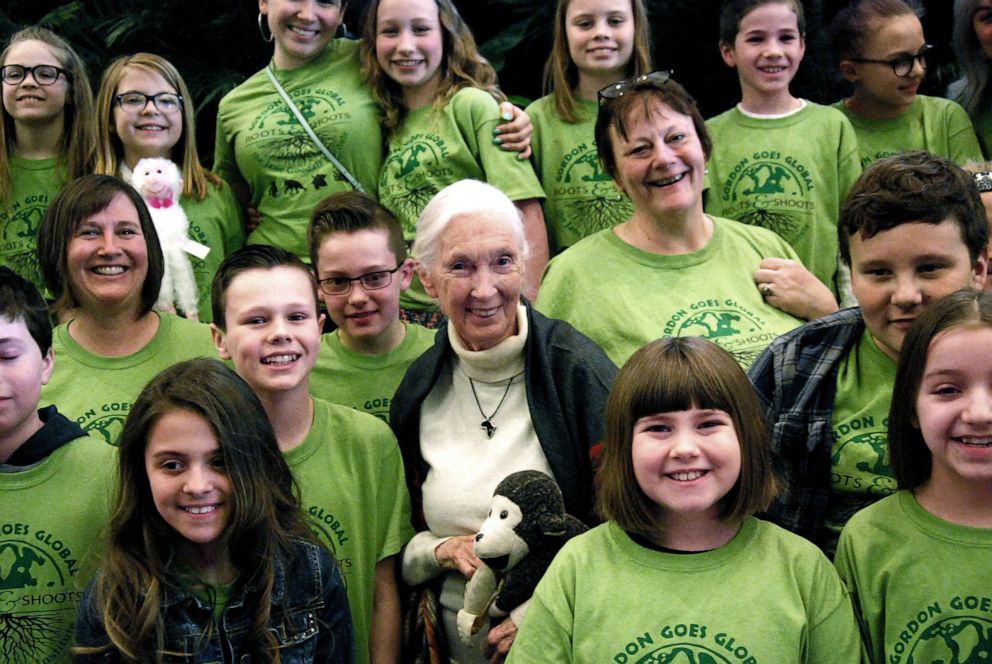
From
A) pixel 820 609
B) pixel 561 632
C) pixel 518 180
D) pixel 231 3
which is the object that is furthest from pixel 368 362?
pixel 231 3

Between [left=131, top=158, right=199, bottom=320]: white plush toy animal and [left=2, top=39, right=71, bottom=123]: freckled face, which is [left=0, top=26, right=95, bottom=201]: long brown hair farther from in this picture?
[left=131, top=158, right=199, bottom=320]: white plush toy animal

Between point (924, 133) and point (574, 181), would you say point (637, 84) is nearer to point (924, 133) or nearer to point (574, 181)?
point (574, 181)

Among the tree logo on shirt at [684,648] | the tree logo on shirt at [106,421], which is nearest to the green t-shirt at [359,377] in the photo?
the tree logo on shirt at [106,421]

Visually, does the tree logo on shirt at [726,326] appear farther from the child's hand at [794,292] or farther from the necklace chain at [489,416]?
the necklace chain at [489,416]

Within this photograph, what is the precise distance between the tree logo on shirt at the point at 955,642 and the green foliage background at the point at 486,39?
3.08 metres

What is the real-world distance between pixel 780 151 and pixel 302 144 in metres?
1.59

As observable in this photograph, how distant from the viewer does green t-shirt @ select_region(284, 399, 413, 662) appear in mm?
3406

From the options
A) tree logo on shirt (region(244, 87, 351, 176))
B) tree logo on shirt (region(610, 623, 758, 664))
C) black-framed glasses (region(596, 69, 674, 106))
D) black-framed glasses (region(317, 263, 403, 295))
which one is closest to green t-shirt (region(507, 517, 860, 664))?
tree logo on shirt (region(610, 623, 758, 664))

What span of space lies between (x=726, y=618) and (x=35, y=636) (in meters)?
1.58

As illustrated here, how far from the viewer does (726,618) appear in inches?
109

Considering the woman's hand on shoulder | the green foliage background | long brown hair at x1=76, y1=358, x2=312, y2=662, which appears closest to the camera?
long brown hair at x1=76, y1=358, x2=312, y2=662

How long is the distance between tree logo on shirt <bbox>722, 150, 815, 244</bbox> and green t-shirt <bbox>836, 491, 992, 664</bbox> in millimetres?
Result: 1710

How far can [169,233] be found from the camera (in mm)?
4504

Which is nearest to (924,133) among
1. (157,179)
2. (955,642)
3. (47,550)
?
(955,642)
